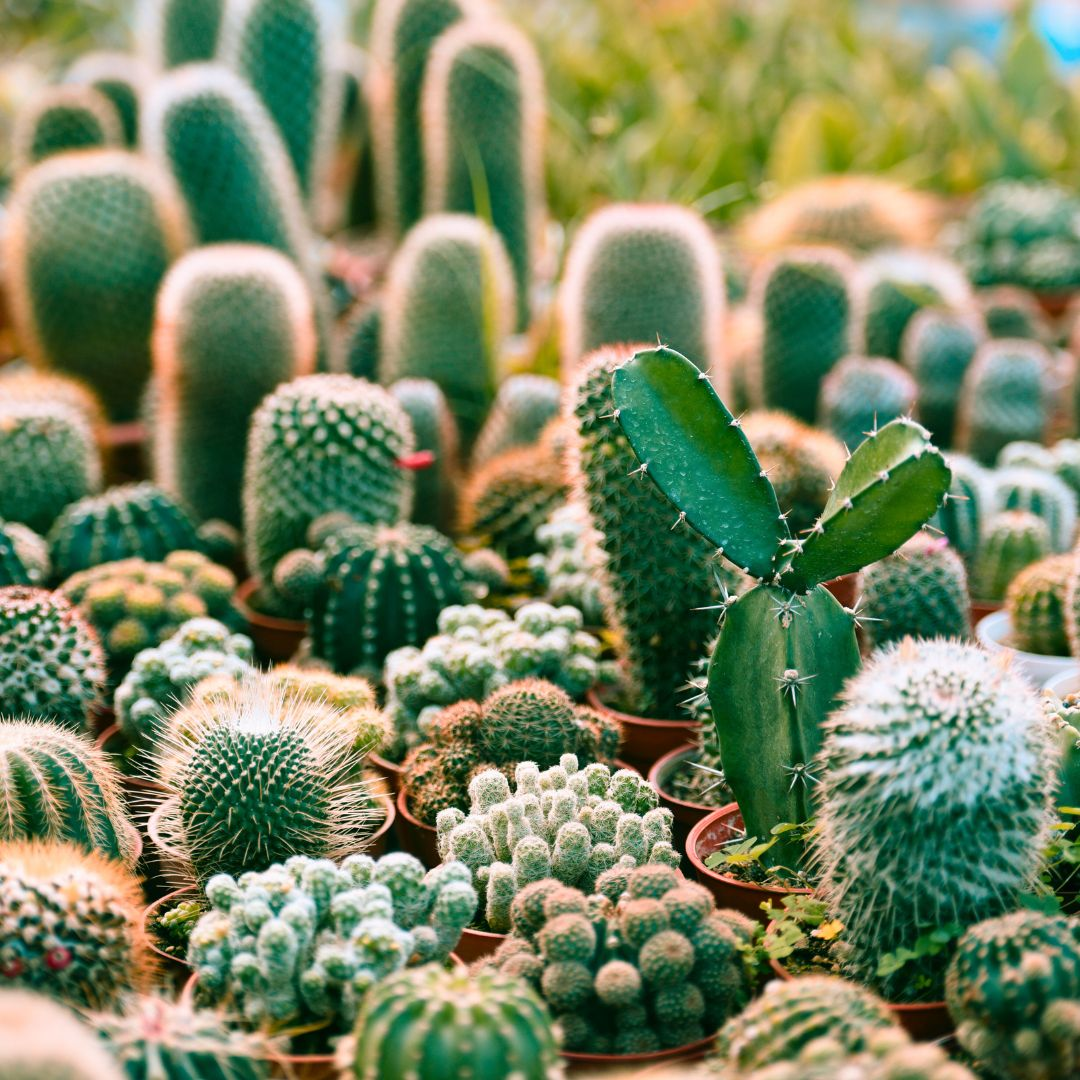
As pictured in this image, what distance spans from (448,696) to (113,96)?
10.7 ft

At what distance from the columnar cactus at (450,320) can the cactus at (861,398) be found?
983mm

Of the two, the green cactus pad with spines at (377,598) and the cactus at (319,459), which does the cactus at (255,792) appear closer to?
the green cactus pad with spines at (377,598)

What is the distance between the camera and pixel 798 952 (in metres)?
2.02

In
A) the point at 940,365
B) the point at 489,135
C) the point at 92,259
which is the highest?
the point at 489,135

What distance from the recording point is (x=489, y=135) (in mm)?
4512

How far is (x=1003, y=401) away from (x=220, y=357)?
7.40 ft

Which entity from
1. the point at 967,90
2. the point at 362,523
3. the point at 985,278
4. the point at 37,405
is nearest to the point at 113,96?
the point at 37,405

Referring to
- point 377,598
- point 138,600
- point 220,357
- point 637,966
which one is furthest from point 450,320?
point 637,966

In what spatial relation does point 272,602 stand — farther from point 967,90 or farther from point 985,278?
point 967,90

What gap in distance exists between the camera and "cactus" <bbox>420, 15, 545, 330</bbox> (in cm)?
447

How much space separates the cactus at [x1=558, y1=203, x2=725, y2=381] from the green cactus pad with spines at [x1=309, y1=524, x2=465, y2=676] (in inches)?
40.0

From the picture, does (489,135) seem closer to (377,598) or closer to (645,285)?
(645,285)

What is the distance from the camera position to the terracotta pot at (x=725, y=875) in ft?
6.95

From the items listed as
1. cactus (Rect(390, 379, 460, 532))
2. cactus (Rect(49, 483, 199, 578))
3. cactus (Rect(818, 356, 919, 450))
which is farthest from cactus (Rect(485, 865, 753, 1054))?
cactus (Rect(818, 356, 919, 450))
